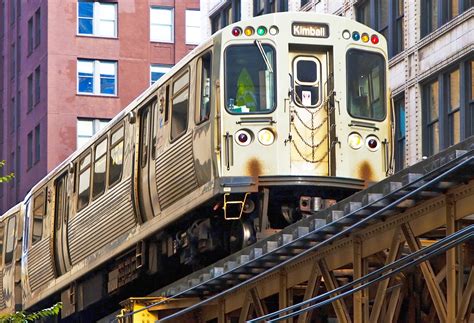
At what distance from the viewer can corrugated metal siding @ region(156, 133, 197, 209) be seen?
22656 millimetres

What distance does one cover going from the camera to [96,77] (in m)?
70.2

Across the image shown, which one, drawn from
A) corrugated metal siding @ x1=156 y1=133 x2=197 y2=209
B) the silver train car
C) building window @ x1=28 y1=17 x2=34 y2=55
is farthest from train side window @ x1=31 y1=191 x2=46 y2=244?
building window @ x1=28 y1=17 x2=34 y2=55

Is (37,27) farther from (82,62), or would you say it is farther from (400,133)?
(400,133)

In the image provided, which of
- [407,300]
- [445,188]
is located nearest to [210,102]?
[407,300]

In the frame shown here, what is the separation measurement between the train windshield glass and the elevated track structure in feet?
8.22

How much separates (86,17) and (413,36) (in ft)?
108

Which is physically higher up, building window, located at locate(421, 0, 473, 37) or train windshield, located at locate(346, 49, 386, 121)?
building window, located at locate(421, 0, 473, 37)

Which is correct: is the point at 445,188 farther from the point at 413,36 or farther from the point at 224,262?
the point at 413,36

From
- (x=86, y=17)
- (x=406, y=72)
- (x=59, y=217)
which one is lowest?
(x=59, y=217)

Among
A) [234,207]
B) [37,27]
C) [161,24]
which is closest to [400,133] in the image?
[234,207]

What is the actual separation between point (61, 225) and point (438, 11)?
39.8ft

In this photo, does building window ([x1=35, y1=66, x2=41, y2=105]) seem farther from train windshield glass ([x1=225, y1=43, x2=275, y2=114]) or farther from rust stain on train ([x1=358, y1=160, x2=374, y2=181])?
rust stain on train ([x1=358, y1=160, x2=374, y2=181])

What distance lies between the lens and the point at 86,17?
70.6 meters

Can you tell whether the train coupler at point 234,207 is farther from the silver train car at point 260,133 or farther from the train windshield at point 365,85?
the train windshield at point 365,85
